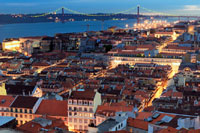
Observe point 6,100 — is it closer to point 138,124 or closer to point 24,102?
point 24,102

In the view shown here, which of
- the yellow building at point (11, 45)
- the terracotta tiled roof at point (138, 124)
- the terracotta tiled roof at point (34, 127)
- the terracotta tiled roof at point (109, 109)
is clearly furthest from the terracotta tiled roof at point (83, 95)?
the yellow building at point (11, 45)

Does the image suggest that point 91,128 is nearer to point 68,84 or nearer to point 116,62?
point 68,84

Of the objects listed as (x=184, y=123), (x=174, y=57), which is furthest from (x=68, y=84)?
(x=174, y=57)

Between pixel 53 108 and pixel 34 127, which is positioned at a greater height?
pixel 34 127

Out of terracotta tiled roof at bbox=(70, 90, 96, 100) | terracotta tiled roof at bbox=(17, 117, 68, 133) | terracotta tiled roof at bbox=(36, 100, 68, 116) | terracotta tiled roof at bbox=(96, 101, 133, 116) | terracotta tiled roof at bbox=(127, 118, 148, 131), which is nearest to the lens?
terracotta tiled roof at bbox=(17, 117, 68, 133)

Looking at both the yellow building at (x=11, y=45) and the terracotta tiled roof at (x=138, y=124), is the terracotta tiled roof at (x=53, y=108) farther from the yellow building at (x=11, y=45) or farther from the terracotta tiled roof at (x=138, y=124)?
the yellow building at (x=11, y=45)

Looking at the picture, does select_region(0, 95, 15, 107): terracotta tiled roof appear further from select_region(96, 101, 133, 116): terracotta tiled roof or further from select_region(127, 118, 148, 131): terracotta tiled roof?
select_region(127, 118, 148, 131): terracotta tiled roof

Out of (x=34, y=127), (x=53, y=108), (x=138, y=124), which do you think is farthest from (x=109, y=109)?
(x=34, y=127)

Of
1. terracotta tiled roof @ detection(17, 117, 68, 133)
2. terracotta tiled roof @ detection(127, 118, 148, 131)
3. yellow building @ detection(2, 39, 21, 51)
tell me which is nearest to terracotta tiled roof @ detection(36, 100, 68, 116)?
terracotta tiled roof @ detection(17, 117, 68, 133)

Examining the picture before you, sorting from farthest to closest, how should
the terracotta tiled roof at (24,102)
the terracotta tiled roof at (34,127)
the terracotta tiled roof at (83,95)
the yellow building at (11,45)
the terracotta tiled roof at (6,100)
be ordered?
the yellow building at (11,45) → the terracotta tiled roof at (6,100) → the terracotta tiled roof at (24,102) → the terracotta tiled roof at (83,95) → the terracotta tiled roof at (34,127)

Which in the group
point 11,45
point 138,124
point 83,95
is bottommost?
point 11,45

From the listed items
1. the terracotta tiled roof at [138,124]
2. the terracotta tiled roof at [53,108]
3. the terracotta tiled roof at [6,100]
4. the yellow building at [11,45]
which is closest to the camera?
the terracotta tiled roof at [138,124]
